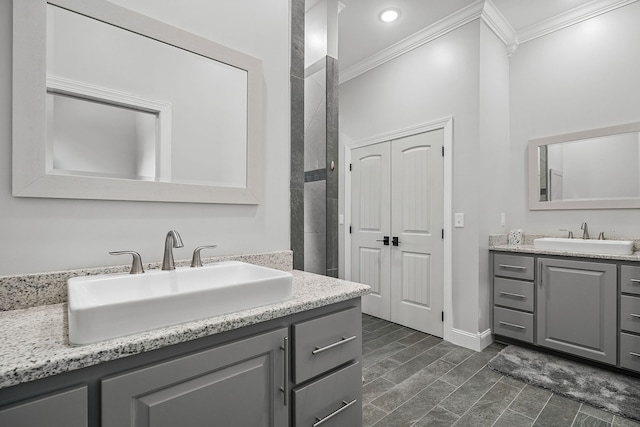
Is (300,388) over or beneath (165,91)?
beneath

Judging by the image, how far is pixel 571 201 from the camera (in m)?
2.81

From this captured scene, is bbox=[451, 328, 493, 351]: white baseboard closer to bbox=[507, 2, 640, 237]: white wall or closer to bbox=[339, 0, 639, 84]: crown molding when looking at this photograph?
bbox=[507, 2, 640, 237]: white wall

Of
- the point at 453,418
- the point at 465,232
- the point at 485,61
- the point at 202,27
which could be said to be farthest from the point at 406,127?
the point at 453,418

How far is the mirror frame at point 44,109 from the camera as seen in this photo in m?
1.00

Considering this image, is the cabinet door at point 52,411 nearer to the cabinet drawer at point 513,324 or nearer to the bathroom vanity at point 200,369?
the bathroom vanity at point 200,369

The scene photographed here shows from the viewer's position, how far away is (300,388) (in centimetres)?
102

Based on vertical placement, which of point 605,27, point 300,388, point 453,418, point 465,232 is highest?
point 605,27

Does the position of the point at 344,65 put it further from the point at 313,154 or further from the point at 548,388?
the point at 548,388

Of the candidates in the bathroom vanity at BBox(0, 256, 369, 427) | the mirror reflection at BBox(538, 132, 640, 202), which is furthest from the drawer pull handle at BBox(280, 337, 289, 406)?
the mirror reflection at BBox(538, 132, 640, 202)

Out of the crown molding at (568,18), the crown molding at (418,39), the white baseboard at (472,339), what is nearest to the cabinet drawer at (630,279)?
the white baseboard at (472,339)

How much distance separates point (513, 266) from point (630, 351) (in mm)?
886

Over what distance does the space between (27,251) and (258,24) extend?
4.66ft

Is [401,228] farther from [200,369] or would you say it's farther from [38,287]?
[38,287]

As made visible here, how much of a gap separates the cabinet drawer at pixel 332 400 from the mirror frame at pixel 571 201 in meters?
2.77
